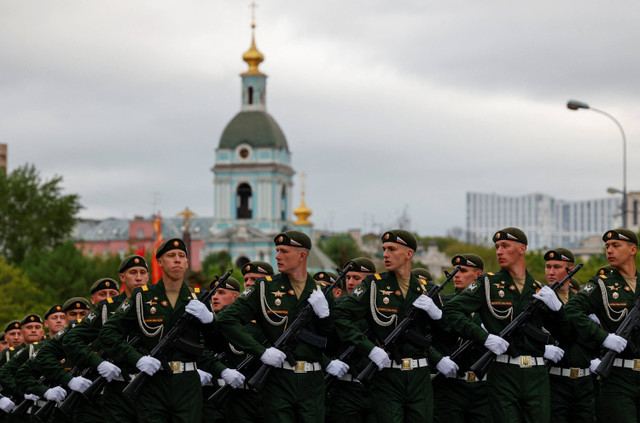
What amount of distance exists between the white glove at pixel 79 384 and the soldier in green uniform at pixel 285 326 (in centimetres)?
214

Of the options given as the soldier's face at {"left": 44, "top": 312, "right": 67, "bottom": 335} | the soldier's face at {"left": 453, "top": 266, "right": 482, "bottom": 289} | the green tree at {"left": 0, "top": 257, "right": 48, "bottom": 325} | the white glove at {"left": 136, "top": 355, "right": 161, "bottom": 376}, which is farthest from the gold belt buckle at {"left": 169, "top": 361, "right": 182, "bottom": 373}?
the green tree at {"left": 0, "top": 257, "right": 48, "bottom": 325}

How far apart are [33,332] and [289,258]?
680 centimetres

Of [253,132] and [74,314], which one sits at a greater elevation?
[253,132]

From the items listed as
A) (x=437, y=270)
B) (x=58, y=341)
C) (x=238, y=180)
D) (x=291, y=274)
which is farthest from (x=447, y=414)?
(x=437, y=270)

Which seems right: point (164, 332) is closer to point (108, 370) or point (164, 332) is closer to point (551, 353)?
point (108, 370)

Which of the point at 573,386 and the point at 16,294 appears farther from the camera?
the point at 16,294

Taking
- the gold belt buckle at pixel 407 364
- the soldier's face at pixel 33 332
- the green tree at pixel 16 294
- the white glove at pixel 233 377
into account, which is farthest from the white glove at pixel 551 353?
the green tree at pixel 16 294

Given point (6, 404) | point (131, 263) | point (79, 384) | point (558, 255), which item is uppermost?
point (558, 255)

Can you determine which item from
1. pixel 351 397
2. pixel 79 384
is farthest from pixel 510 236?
pixel 79 384

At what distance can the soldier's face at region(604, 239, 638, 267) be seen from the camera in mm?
13797

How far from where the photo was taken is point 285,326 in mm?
12695

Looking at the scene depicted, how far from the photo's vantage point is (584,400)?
47.0ft

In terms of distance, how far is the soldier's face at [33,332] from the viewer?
1838 cm

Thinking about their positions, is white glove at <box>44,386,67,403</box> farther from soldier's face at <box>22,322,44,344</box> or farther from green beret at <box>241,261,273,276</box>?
soldier's face at <box>22,322,44,344</box>
